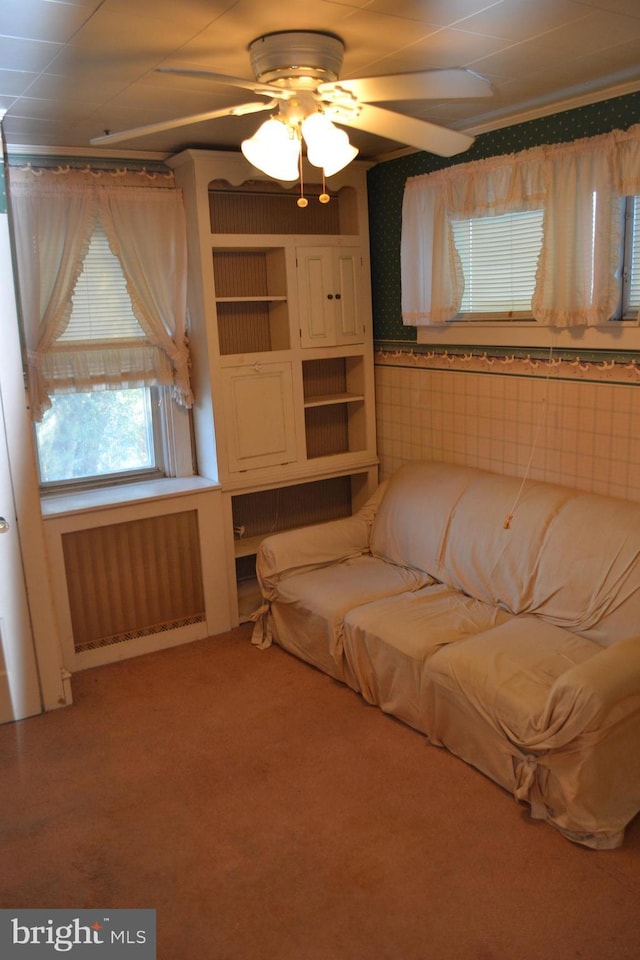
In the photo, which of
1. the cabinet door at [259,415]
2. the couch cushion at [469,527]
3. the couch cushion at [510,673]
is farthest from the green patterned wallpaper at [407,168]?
the couch cushion at [510,673]

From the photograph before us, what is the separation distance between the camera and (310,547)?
4.03m

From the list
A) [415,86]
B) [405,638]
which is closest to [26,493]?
[405,638]

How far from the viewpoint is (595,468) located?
3.38 metres

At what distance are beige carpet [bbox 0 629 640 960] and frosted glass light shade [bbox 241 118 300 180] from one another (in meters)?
2.11

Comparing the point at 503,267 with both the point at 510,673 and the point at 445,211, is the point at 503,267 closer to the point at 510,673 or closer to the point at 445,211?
the point at 445,211

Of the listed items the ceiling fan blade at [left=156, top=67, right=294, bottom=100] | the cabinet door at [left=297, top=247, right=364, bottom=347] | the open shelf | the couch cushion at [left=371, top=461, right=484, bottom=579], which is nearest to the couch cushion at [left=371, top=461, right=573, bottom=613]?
the couch cushion at [left=371, top=461, right=484, bottom=579]

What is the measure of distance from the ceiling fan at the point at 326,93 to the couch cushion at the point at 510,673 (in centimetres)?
176

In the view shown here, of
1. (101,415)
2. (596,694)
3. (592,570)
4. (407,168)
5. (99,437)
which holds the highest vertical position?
(407,168)

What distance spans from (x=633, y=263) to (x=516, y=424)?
89cm

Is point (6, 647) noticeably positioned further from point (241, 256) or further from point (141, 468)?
point (241, 256)

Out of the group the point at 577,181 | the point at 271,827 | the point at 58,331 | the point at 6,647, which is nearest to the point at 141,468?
the point at 58,331

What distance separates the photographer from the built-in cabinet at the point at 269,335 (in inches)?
158

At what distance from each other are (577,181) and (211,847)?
285 cm

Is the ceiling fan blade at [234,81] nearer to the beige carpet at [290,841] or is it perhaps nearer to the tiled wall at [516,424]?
the tiled wall at [516,424]
